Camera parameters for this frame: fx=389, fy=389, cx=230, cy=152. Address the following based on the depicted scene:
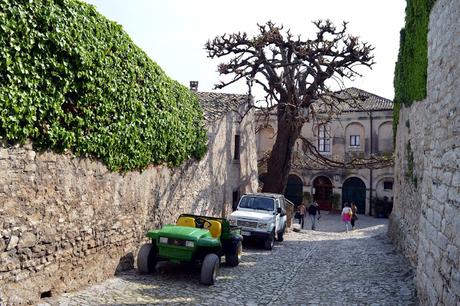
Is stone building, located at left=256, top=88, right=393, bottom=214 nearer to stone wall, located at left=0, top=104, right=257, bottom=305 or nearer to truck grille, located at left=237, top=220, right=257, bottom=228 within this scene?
truck grille, located at left=237, top=220, right=257, bottom=228

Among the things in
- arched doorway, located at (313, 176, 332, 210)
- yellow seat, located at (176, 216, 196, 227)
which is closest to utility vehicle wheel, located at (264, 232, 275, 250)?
yellow seat, located at (176, 216, 196, 227)

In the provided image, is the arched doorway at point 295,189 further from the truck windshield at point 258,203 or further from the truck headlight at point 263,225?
the truck headlight at point 263,225

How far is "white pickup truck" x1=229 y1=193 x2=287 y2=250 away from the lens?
1361cm

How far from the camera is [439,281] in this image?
537 cm

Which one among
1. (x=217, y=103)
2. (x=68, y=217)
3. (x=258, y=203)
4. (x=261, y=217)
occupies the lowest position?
(x=261, y=217)

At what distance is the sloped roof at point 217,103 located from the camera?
54.5 feet

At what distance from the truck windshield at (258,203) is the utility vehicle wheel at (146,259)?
20.6 ft

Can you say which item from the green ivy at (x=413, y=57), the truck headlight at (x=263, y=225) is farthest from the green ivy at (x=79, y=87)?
the green ivy at (x=413, y=57)

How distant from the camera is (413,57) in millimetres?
11148

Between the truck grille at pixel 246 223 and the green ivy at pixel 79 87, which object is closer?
the green ivy at pixel 79 87

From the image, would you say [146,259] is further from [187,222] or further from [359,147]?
[359,147]

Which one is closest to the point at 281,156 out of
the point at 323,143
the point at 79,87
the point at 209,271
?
the point at 209,271

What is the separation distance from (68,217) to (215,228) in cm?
385

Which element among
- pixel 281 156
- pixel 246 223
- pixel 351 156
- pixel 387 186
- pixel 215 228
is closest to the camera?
pixel 215 228
